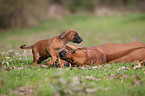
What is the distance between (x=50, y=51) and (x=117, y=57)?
1.76 metres

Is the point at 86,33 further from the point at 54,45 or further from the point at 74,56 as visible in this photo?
the point at 74,56

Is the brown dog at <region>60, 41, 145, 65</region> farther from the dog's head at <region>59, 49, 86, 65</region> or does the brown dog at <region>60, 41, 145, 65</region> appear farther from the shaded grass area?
the shaded grass area

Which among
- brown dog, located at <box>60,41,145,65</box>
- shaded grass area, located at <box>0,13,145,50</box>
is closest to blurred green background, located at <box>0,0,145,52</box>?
shaded grass area, located at <box>0,13,145,50</box>

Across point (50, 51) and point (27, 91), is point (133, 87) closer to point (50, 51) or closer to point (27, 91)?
point (27, 91)

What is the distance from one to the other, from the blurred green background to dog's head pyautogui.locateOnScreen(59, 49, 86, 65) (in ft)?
34.7

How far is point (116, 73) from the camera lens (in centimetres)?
464

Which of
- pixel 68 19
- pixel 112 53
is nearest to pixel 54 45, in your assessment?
pixel 112 53

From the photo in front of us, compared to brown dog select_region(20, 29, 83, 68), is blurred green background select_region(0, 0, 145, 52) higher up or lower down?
higher up

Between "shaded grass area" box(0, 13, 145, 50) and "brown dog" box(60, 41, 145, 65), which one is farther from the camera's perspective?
"shaded grass area" box(0, 13, 145, 50)

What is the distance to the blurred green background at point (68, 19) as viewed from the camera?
1949 cm

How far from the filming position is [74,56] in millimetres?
5254

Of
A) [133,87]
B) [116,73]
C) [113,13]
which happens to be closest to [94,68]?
[116,73]

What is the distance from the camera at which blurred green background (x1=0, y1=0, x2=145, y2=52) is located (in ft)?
64.0

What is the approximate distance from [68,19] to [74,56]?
87.4 feet
